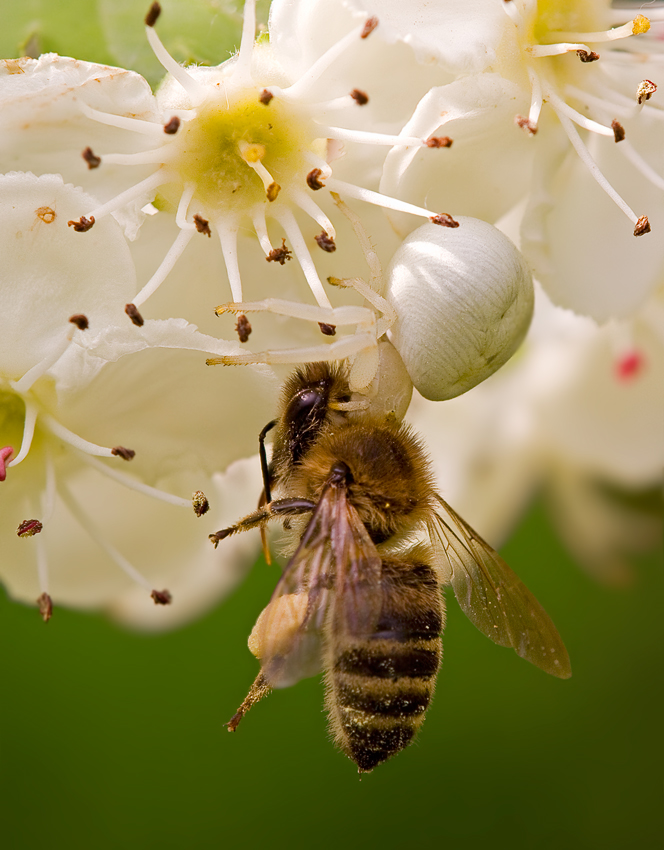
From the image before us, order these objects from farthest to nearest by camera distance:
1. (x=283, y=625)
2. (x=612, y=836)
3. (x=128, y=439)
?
(x=612, y=836)
(x=128, y=439)
(x=283, y=625)

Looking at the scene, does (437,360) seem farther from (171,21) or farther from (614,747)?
(614,747)

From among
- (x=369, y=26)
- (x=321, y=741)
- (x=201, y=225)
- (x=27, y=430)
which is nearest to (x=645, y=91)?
(x=369, y=26)

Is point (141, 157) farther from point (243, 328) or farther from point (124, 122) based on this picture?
point (243, 328)

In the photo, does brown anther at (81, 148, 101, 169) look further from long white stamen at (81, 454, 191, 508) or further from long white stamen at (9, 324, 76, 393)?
long white stamen at (81, 454, 191, 508)

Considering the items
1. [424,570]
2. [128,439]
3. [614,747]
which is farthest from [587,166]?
[614,747]

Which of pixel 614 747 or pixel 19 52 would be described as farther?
pixel 614 747

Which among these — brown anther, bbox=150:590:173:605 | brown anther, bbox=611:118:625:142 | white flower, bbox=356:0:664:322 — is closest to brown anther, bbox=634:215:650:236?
white flower, bbox=356:0:664:322
